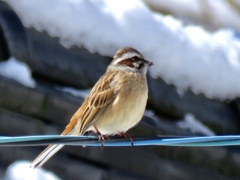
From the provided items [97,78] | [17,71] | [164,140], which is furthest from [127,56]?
[164,140]

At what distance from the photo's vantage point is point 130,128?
5824mm

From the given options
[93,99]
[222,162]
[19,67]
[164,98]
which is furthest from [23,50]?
[222,162]

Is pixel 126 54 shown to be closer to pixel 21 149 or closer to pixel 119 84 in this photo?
pixel 119 84

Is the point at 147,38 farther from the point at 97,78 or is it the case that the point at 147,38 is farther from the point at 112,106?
the point at 112,106

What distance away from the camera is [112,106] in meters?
5.71

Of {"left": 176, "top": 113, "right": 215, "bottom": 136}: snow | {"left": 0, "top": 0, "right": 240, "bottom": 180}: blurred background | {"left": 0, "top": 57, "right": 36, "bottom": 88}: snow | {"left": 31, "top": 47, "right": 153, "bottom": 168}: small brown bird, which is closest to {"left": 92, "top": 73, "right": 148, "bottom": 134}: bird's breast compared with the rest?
{"left": 31, "top": 47, "right": 153, "bottom": 168}: small brown bird

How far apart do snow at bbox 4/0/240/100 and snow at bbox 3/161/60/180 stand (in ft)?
2.98

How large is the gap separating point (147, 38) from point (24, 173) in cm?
159

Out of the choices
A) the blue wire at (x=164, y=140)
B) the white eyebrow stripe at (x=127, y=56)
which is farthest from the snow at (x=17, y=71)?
the blue wire at (x=164, y=140)

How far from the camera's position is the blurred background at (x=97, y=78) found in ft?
18.1

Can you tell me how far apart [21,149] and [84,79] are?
0.64m

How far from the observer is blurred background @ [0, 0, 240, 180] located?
5523mm

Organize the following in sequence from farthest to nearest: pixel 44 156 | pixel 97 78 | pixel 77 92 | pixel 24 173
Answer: pixel 97 78 < pixel 77 92 < pixel 24 173 < pixel 44 156

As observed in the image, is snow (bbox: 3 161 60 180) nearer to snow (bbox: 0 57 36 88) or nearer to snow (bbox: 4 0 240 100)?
snow (bbox: 0 57 36 88)
